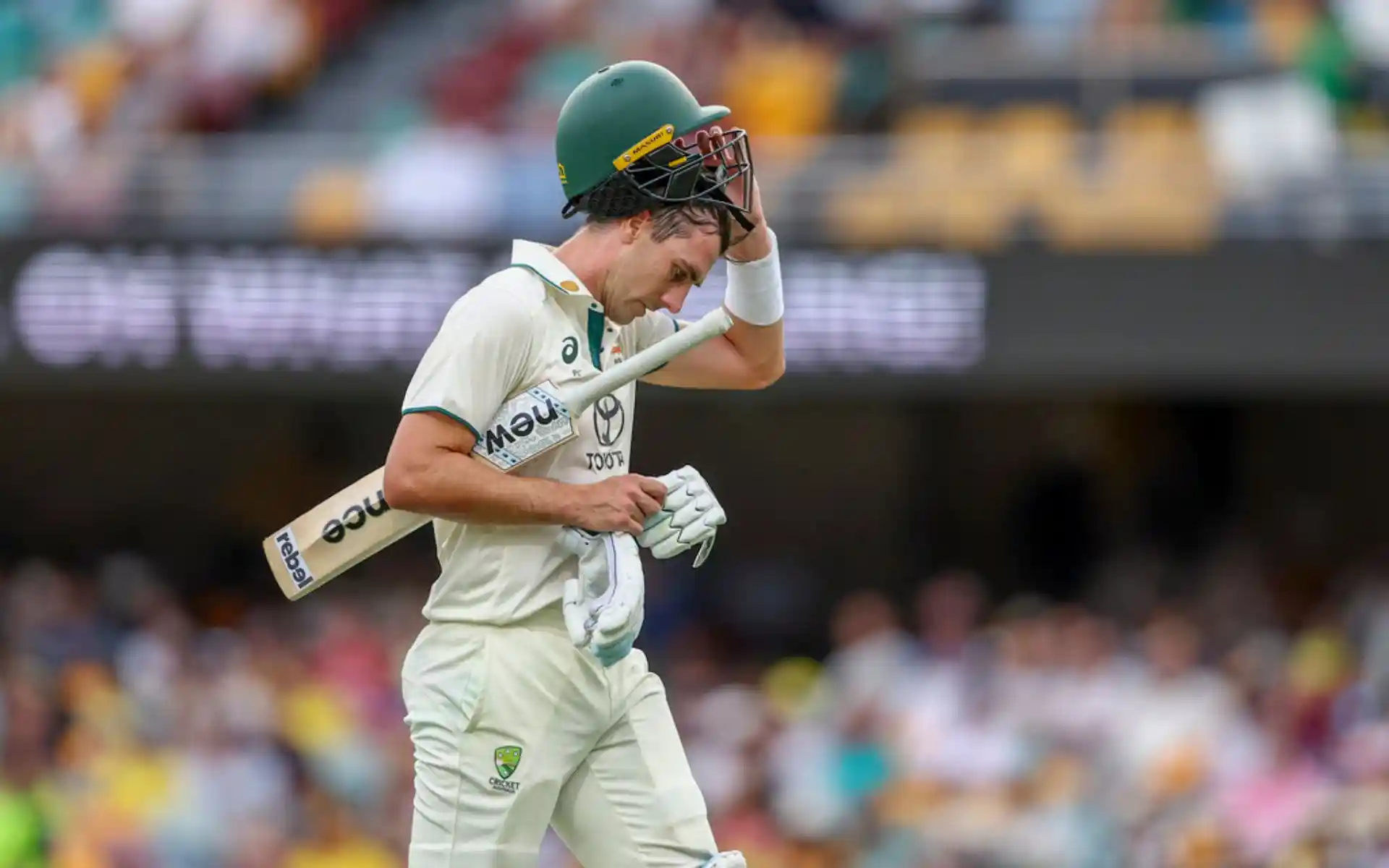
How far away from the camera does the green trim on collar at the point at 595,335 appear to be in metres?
4.07

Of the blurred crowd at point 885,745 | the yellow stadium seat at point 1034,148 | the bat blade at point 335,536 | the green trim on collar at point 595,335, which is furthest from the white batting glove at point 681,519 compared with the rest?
the yellow stadium seat at point 1034,148

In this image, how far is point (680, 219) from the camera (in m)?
4.03

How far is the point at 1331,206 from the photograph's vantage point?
10.3 metres

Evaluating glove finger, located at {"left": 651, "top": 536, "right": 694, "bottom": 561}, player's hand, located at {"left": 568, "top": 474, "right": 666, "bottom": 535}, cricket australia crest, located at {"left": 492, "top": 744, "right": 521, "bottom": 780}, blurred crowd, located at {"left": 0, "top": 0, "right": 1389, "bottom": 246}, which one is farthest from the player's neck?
blurred crowd, located at {"left": 0, "top": 0, "right": 1389, "bottom": 246}

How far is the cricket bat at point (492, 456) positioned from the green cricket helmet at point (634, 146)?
26cm

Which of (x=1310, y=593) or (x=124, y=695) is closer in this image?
(x=124, y=695)

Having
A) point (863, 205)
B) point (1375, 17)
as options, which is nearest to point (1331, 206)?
point (1375, 17)

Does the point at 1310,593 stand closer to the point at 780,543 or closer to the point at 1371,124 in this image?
the point at 1371,124

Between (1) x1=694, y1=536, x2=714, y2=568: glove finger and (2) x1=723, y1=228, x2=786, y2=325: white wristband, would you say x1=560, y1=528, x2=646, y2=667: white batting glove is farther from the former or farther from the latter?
(2) x1=723, y1=228, x2=786, y2=325: white wristband

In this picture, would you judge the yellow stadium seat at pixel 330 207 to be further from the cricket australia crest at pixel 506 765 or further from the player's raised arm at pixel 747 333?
the cricket australia crest at pixel 506 765

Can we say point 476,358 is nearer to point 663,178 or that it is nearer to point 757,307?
point 663,178

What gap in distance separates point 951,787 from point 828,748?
2.10 ft

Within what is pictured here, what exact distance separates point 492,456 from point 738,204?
0.71 m

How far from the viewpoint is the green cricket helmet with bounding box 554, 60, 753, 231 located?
156 inches
